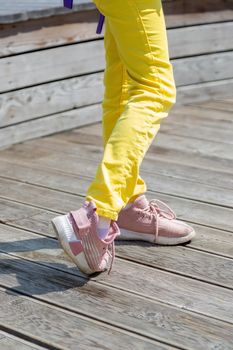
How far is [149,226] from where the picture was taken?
275 cm

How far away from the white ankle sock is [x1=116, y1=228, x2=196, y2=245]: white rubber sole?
15.1 inches

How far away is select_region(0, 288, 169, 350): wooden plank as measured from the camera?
209 centimetres

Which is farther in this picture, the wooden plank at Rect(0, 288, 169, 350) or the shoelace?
the shoelace

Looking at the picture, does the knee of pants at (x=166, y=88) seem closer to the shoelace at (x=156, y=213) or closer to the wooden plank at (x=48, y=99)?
the shoelace at (x=156, y=213)

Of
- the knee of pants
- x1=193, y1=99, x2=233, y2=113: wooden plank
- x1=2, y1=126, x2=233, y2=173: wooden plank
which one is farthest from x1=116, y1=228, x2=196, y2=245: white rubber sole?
x1=193, y1=99, x2=233, y2=113: wooden plank

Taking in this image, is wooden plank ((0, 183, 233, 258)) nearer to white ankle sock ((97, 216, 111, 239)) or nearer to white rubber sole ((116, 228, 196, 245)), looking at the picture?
white rubber sole ((116, 228, 196, 245))

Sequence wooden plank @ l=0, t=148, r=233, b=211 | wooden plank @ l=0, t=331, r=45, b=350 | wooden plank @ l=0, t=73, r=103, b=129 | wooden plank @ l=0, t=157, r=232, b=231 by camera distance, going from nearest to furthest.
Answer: wooden plank @ l=0, t=331, r=45, b=350 → wooden plank @ l=0, t=157, r=232, b=231 → wooden plank @ l=0, t=148, r=233, b=211 → wooden plank @ l=0, t=73, r=103, b=129

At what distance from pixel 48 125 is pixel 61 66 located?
0.31 m

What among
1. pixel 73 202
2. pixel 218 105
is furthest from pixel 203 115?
pixel 73 202

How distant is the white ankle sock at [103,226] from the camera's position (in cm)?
239

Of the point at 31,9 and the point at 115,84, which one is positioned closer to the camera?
the point at 115,84

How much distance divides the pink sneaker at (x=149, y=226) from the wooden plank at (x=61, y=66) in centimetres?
148

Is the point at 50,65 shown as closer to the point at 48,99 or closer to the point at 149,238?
the point at 48,99

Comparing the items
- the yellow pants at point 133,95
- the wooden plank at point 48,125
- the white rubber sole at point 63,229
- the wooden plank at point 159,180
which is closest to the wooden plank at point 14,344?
the white rubber sole at point 63,229
